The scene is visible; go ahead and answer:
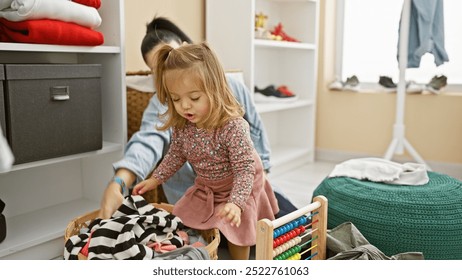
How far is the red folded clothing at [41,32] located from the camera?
113 centimetres

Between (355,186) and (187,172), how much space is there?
450mm

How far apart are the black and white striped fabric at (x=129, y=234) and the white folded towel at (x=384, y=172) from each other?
0.56m

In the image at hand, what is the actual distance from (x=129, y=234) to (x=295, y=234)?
1.10 ft

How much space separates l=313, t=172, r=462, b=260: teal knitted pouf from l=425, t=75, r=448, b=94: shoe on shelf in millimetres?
1002

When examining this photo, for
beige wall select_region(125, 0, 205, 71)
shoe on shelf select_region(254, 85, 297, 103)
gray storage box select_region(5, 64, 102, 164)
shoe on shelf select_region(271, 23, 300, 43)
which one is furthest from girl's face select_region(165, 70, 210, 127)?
shoe on shelf select_region(271, 23, 300, 43)

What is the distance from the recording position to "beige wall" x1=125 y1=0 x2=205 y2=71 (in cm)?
165

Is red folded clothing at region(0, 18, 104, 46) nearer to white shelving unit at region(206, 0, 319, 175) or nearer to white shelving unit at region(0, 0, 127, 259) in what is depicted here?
white shelving unit at region(0, 0, 127, 259)

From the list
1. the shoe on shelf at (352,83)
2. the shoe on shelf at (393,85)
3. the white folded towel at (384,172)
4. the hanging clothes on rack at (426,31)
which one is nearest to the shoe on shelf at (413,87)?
the shoe on shelf at (393,85)

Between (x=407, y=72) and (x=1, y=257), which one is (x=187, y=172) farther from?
(x=407, y=72)

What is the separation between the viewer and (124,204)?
39.7 inches

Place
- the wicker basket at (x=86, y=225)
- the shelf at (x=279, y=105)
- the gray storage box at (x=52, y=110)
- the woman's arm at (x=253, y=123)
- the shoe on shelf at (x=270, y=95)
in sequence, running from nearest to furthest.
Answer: the wicker basket at (x=86, y=225) < the gray storage box at (x=52, y=110) < the woman's arm at (x=253, y=123) < the shelf at (x=279, y=105) < the shoe on shelf at (x=270, y=95)

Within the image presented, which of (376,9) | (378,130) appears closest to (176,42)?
(376,9)

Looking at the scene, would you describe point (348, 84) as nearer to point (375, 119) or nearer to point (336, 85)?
point (336, 85)

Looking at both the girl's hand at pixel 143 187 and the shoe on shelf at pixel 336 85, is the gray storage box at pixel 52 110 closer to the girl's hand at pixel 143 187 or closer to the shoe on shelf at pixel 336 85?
the girl's hand at pixel 143 187
